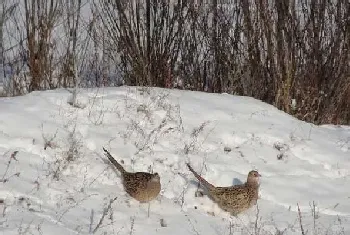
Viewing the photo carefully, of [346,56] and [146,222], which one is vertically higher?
[346,56]

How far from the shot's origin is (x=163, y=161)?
5.73m

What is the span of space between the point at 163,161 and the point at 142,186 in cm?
81

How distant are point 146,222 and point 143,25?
11.5 feet

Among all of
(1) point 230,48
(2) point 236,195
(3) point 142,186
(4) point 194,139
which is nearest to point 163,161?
(4) point 194,139

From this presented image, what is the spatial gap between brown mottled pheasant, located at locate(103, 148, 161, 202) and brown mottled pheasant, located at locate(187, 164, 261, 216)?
1.46 ft

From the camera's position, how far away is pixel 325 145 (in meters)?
6.53

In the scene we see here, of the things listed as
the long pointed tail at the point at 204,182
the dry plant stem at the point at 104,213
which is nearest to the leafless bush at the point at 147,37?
the long pointed tail at the point at 204,182

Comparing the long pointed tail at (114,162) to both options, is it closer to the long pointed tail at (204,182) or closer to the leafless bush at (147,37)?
the long pointed tail at (204,182)

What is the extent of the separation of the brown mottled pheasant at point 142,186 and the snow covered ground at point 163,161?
Result: 0.08 metres

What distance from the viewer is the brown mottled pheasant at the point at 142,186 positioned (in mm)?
4961

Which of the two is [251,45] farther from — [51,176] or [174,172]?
[51,176]

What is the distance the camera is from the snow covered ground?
4.78 m

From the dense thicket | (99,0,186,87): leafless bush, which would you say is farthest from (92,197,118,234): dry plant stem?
(99,0,186,87): leafless bush

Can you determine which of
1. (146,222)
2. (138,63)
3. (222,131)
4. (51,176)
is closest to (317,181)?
(222,131)
